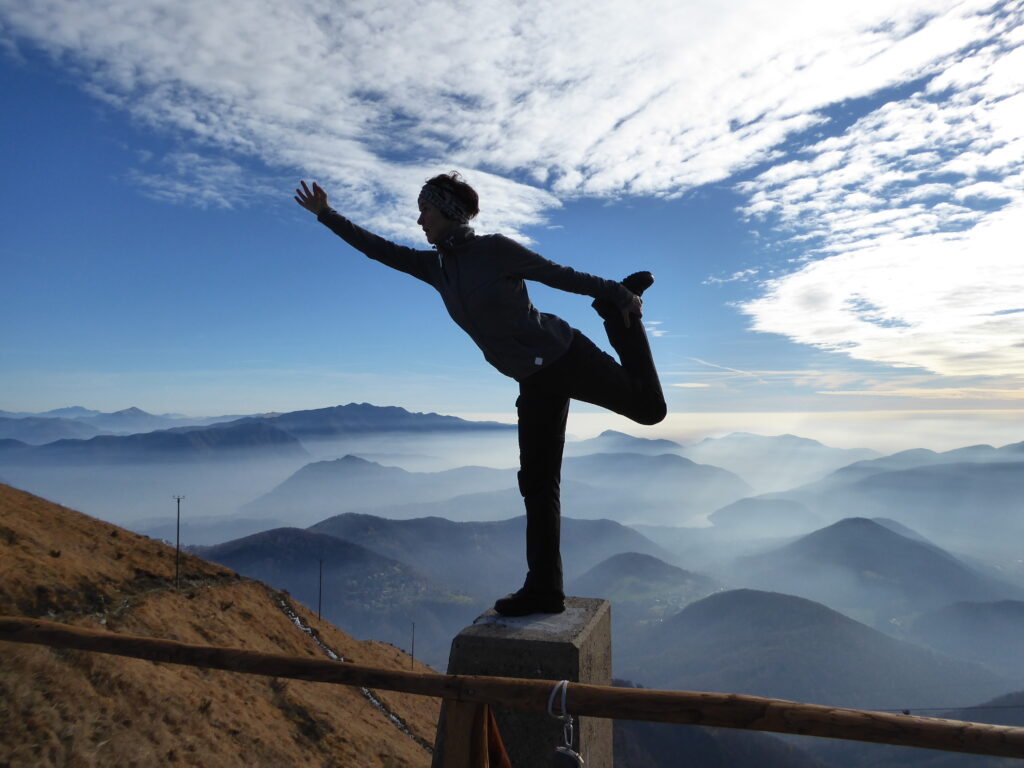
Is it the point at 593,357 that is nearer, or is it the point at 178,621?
the point at 593,357

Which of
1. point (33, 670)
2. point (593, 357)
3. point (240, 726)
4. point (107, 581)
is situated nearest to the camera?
point (593, 357)

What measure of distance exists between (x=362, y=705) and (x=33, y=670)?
28156mm

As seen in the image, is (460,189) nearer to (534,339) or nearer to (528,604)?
(534,339)

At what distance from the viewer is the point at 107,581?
26.0m

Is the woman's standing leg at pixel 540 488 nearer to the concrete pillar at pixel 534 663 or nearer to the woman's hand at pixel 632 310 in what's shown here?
the concrete pillar at pixel 534 663

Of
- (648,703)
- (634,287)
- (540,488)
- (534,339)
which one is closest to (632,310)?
(634,287)

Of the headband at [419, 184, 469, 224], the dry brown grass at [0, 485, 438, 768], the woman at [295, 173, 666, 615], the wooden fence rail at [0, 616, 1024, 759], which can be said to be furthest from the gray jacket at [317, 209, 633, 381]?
the dry brown grass at [0, 485, 438, 768]

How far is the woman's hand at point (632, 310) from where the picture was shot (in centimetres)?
443

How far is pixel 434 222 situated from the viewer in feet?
14.9

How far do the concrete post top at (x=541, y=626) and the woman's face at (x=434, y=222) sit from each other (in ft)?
9.38

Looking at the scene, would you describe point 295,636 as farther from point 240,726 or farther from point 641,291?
point 641,291

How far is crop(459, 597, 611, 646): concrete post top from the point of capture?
407 cm

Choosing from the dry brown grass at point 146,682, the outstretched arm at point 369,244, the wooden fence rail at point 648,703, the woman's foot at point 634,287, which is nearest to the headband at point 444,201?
the outstretched arm at point 369,244

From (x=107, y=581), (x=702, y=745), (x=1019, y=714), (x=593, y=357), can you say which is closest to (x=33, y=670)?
(x=593, y=357)
